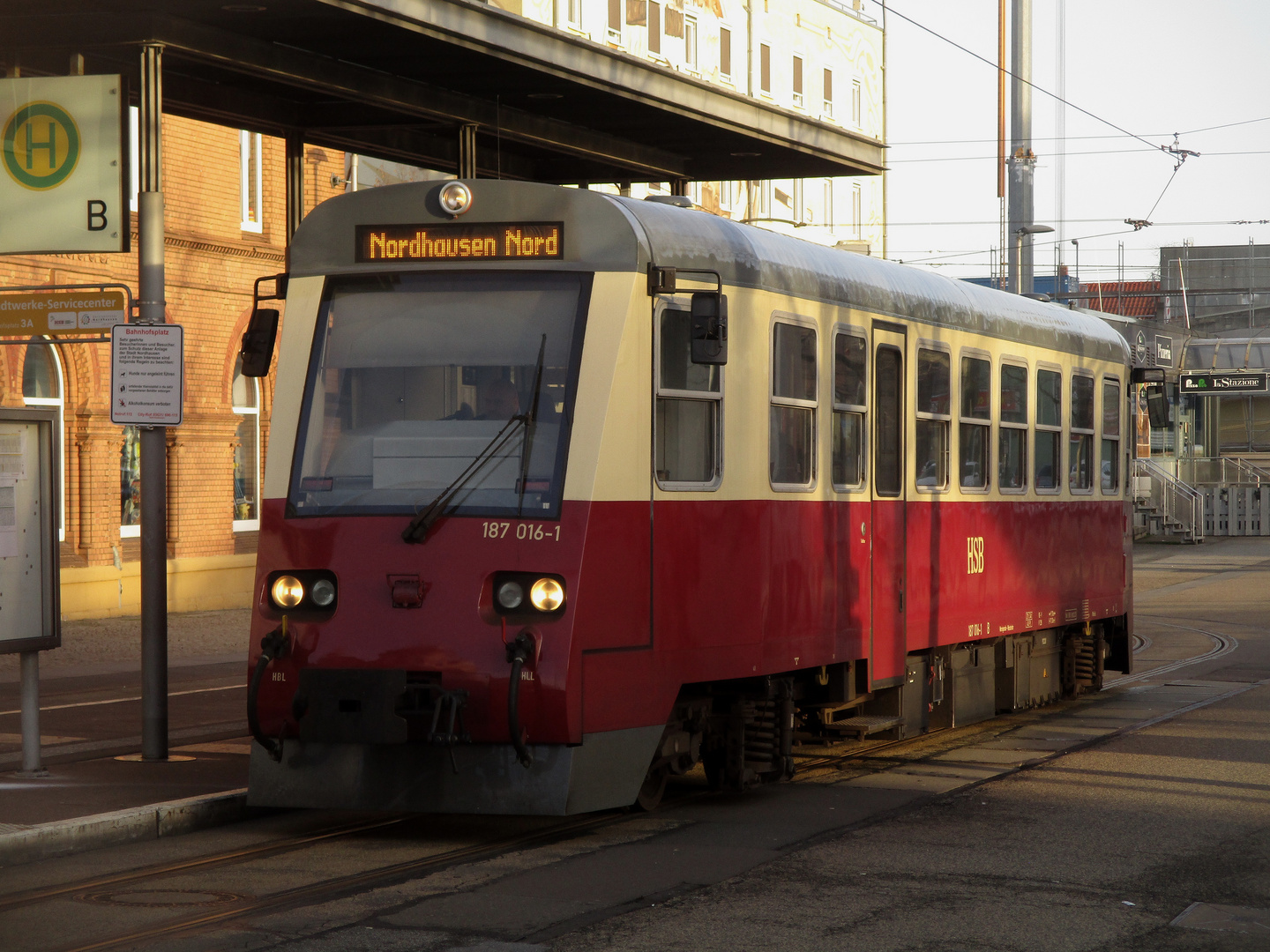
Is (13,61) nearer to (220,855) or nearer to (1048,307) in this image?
(220,855)

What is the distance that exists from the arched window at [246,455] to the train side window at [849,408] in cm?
1547

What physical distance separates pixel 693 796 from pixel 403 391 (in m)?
3.04

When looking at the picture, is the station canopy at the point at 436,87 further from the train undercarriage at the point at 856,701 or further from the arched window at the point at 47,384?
the arched window at the point at 47,384

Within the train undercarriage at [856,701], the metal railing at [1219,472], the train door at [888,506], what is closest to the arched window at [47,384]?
the train undercarriage at [856,701]

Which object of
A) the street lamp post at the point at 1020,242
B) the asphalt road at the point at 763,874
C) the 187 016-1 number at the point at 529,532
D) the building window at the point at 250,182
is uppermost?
the street lamp post at the point at 1020,242

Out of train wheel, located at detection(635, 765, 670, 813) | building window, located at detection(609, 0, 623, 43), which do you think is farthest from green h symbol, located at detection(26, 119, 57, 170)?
Answer: building window, located at detection(609, 0, 623, 43)

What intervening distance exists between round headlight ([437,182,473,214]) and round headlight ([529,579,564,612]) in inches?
76.5

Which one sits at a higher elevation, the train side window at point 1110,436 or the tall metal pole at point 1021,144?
the tall metal pole at point 1021,144

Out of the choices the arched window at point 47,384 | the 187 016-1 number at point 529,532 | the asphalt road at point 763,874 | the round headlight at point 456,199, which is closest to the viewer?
the asphalt road at point 763,874

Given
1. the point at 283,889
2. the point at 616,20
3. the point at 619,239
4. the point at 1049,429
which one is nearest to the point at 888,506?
the point at 619,239

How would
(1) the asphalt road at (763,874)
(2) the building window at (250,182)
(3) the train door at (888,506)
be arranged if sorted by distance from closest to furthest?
(1) the asphalt road at (763,874) < (3) the train door at (888,506) < (2) the building window at (250,182)

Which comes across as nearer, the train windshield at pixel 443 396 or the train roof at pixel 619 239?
the train windshield at pixel 443 396

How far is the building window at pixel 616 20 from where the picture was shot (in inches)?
1323

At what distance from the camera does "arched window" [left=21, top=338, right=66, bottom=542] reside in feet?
68.9
